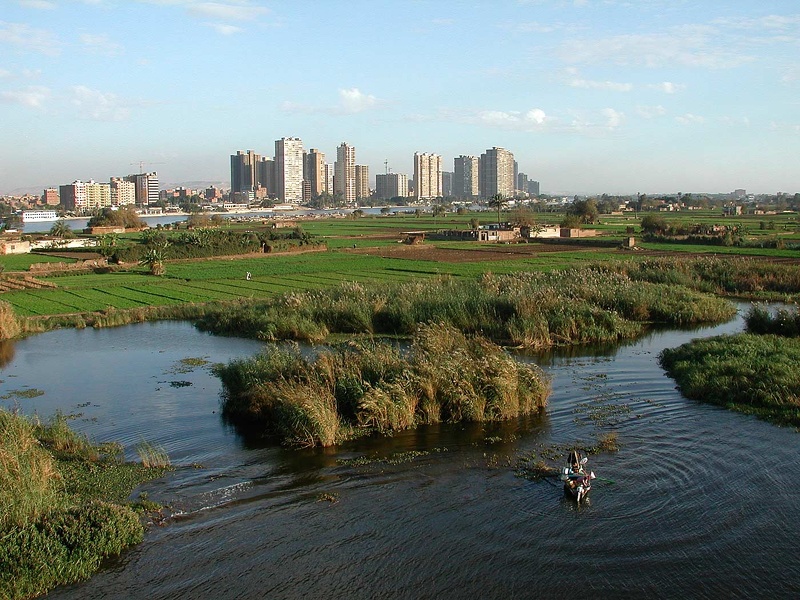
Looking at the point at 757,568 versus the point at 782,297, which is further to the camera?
the point at 782,297

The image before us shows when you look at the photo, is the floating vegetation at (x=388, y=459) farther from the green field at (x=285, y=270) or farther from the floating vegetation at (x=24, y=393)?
the green field at (x=285, y=270)

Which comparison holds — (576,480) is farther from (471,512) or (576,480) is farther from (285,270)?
(285,270)

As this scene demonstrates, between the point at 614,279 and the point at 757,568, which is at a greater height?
the point at 614,279

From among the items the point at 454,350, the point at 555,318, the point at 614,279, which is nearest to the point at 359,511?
the point at 454,350

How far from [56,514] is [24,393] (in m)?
11.1

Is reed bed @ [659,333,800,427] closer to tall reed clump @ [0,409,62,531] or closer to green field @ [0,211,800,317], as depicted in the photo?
tall reed clump @ [0,409,62,531]

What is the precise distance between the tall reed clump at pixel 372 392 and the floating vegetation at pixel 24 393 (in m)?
6.11

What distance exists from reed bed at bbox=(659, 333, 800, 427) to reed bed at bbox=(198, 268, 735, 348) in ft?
14.2

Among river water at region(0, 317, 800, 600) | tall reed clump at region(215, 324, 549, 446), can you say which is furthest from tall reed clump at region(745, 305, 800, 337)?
tall reed clump at region(215, 324, 549, 446)

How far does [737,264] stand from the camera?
146 feet

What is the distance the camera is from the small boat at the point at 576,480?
13086 mm

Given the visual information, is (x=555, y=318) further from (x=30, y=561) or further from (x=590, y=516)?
(x=30, y=561)

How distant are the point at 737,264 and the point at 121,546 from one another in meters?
40.7

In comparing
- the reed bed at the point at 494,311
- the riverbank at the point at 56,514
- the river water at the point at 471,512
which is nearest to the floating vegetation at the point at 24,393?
the river water at the point at 471,512
